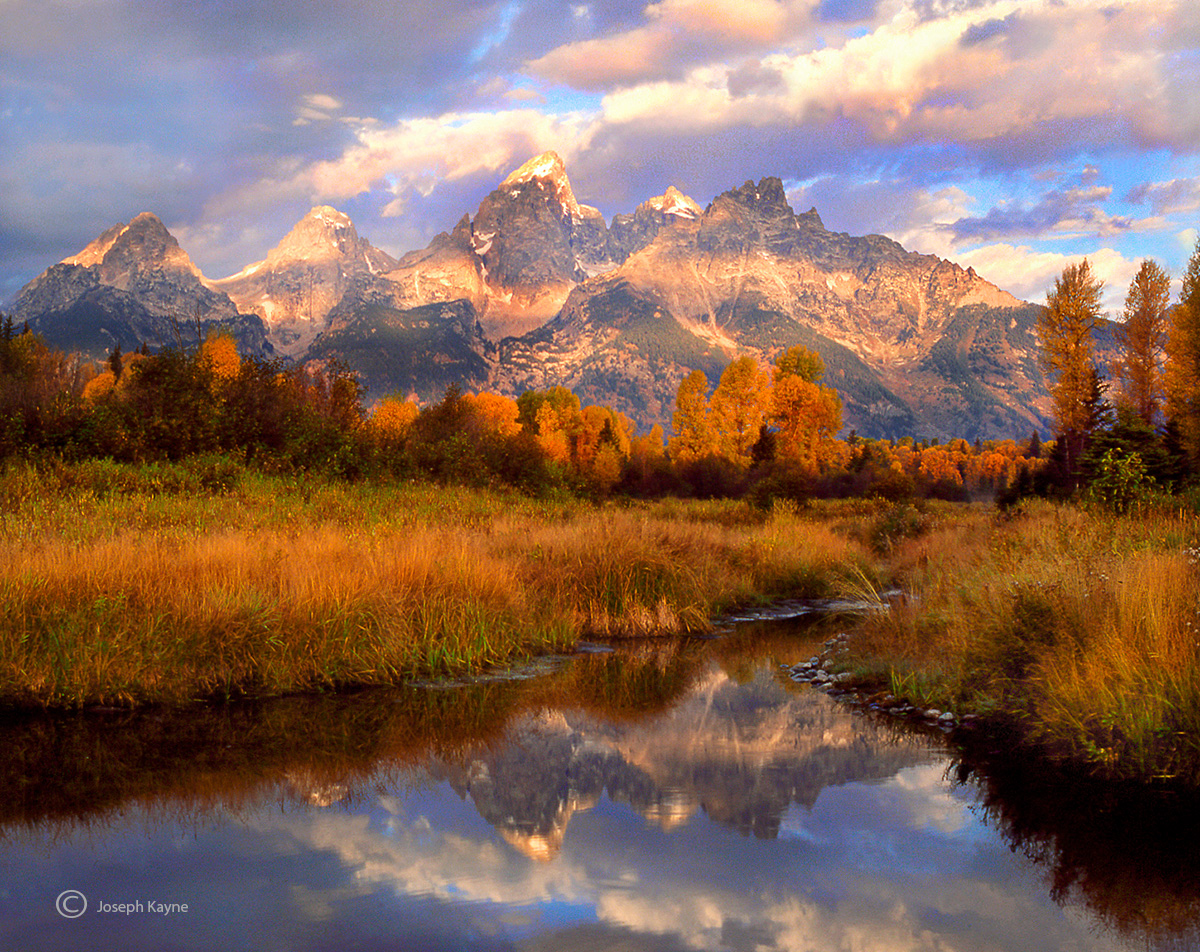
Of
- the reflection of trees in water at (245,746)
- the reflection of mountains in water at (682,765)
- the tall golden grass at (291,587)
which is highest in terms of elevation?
the tall golden grass at (291,587)

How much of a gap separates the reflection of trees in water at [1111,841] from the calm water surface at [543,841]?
24mm

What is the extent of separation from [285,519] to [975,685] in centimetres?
1309

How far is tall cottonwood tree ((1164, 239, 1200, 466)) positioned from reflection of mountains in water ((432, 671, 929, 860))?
3526 centimetres

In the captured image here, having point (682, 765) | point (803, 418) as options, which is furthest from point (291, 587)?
point (803, 418)

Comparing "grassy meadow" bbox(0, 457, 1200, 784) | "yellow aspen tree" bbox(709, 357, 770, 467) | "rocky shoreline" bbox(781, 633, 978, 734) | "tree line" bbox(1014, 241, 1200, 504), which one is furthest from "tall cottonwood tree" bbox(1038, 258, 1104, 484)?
"rocky shoreline" bbox(781, 633, 978, 734)

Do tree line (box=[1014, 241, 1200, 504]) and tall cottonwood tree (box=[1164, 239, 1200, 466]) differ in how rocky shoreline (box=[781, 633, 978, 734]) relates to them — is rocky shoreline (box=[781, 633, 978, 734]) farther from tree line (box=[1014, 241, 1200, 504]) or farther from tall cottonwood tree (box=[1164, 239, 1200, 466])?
tall cottonwood tree (box=[1164, 239, 1200, 466])

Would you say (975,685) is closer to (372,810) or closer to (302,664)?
(372,810)

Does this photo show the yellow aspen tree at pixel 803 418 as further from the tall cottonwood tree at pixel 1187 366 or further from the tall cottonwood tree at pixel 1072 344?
the tall cottonwood tree at pixel 1187 366

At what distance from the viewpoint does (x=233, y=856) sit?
5984mm

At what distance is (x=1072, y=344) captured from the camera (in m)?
52.9

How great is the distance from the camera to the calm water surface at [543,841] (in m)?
5.13

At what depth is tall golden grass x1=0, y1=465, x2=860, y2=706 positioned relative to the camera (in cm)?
937

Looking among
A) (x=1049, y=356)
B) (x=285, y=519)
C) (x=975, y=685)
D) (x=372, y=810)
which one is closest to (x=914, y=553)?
(x=975, y=685)

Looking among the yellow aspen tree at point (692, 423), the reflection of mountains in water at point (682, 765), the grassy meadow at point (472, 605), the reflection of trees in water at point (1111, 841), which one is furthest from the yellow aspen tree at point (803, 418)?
the reflection of trees in water at point (1111, 841)
